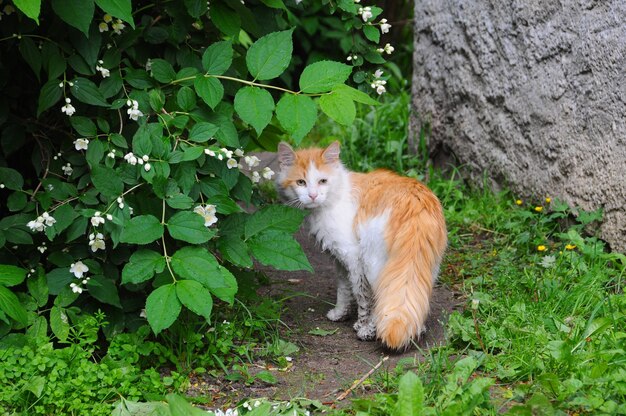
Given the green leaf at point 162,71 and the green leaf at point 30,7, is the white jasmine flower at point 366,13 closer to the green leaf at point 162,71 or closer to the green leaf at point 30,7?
the green leaf at point 162,71

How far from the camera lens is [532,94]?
515 centimetres

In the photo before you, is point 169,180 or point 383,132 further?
point 383,132

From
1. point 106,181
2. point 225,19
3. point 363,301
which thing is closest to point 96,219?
point 106,181

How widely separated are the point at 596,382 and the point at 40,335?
2.39 meters

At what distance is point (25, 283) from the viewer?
3877 millimetres

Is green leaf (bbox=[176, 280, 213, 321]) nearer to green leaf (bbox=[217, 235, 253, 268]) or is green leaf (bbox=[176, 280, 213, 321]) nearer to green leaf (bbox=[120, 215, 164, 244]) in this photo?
green leaf (bbox=[120, 215, 164, 244])

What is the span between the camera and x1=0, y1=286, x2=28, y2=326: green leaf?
321 cm

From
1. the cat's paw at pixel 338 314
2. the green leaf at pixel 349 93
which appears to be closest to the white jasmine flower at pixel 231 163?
the green leaf at pixel 349 93

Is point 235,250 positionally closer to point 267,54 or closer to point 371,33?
point 267,54

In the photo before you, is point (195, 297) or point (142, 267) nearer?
point (195, 297)

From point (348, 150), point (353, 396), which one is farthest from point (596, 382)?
point (348, 150)

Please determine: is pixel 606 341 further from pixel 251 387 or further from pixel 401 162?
pixel 401 162

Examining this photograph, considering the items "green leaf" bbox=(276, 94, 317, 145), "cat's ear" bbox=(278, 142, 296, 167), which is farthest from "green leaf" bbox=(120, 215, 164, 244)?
"cat's ear" bbox=(278, 142, 296, 167)

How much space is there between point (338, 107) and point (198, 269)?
83cm
